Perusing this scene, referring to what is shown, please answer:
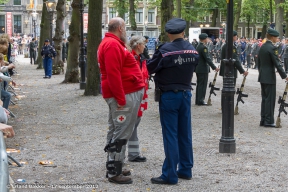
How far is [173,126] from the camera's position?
829 cm

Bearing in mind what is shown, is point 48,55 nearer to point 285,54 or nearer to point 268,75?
point 285,54

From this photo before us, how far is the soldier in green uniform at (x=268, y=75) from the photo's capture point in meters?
13.8

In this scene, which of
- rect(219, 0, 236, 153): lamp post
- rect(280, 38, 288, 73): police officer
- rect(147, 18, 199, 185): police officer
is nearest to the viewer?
rect(147, 18, 199, 185): police officer

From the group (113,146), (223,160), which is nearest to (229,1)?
(223,160)

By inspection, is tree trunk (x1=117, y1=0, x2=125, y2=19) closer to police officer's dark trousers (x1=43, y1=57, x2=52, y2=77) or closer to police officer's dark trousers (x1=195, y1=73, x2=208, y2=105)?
police officer's dark trousers (x1=43, y1=57, x2=52, y2=77)

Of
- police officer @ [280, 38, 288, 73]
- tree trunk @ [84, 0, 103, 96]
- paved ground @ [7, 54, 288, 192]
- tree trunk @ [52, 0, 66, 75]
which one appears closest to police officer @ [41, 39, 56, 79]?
tree trunk @ [52, 0, 66, 75]

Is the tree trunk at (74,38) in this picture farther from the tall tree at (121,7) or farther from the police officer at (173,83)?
the tall tree at (121,7)

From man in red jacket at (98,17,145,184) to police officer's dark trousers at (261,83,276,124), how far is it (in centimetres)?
620

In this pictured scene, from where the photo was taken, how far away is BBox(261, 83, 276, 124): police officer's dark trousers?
14.0 m

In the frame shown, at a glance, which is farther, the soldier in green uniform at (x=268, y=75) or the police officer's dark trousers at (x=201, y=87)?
the police officer's dark trousers at (x=201, y=87)

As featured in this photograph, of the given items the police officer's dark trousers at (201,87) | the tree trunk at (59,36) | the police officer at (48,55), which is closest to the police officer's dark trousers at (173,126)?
the police officer's dark trousers at (201,87)

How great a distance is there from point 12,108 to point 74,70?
30.3 feet

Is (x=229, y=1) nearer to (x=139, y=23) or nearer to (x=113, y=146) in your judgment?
(x=113, y=146)

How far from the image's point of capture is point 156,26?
106562 millimetres
